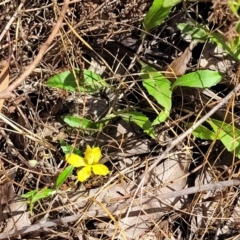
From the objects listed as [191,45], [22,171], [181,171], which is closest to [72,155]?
[22,171]

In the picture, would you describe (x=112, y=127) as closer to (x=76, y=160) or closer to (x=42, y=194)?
(x=76, y=160)

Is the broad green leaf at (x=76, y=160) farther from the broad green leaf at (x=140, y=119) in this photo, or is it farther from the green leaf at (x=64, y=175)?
the broad green leaf at (x=140, y=119)

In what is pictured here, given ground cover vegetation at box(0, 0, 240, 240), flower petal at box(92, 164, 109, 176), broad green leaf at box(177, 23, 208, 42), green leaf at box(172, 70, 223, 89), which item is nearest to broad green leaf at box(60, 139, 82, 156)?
ground cover vegetation at box(0, 0, 240, 240)

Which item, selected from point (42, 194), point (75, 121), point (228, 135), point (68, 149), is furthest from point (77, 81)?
point (228, 135)

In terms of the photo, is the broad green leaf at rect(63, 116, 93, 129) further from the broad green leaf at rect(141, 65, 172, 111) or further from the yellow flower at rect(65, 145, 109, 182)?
the broad green leaf at rect(141, 65, 172, 111)

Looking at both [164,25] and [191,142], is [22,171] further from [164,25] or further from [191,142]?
[164,25]

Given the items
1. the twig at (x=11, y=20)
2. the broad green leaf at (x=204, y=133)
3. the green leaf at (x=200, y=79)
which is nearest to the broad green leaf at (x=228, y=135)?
the broad green leaf at (x=204, y=133)
